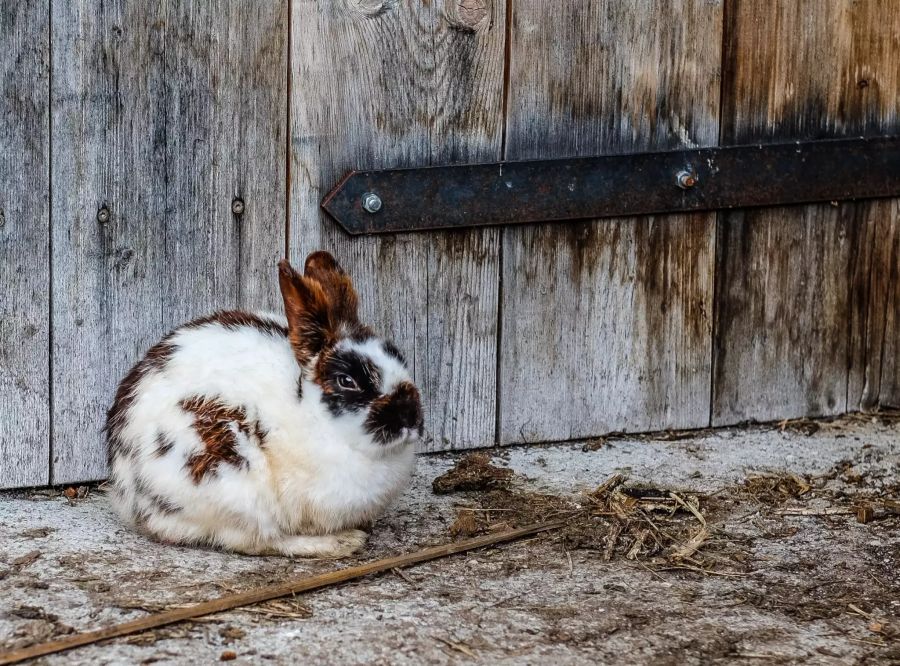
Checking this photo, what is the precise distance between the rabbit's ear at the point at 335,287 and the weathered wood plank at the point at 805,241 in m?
1.61

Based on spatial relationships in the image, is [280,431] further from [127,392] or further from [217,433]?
[127,392]

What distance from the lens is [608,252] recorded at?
167 inches

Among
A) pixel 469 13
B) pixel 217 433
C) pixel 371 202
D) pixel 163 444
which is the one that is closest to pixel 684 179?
pixel 469 13

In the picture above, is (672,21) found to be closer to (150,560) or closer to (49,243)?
(49,243)

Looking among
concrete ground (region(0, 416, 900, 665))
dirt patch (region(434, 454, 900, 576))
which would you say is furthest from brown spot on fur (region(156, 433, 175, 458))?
dirt patch (region(434, 454, 900, 576))

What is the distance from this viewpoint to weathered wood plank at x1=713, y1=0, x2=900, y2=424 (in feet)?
14.1

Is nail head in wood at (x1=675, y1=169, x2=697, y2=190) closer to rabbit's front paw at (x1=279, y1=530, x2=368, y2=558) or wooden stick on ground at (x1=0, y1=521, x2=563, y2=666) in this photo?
wooden stick on ground at (x1=0, y1=521, x2=563, y2=666)

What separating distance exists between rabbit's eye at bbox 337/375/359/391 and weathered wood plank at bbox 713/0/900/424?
1.72m

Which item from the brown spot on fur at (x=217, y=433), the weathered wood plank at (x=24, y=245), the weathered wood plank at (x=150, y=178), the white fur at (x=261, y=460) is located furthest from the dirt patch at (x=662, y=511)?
the weathered wood plank at (x=24, y=245)

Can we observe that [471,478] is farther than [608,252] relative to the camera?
No

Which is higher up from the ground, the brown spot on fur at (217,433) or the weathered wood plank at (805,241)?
the weathered wood plank at (805,241)

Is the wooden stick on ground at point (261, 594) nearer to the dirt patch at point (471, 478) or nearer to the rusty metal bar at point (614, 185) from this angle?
the dirt patch at point (471, 478)

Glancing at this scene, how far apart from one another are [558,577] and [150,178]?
1.66 m

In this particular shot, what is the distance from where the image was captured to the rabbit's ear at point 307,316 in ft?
10.4
